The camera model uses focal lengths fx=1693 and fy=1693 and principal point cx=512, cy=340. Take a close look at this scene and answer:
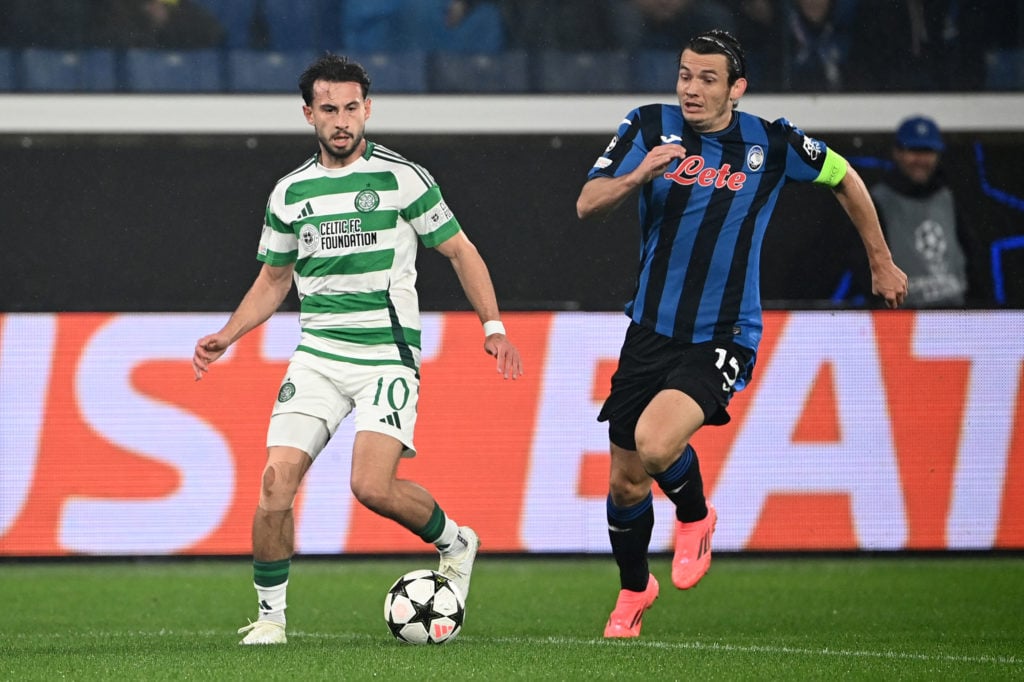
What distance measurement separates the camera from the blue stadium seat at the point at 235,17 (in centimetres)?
1343

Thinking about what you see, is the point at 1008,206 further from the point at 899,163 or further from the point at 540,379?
the point at 540,379

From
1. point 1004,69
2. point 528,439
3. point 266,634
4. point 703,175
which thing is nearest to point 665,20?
point 1004,69

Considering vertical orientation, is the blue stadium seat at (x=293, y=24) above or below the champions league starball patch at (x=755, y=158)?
above

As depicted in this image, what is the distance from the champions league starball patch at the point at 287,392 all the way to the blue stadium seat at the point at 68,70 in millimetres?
7675

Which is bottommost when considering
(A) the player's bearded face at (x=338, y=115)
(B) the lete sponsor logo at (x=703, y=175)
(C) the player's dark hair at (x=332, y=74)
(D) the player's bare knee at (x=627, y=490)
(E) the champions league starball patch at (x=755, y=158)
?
(D) the player's bare knee at (x=627, y=490)

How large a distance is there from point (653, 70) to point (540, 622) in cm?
735

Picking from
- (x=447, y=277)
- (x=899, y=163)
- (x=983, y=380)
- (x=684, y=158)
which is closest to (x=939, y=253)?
(x=899, y=163)

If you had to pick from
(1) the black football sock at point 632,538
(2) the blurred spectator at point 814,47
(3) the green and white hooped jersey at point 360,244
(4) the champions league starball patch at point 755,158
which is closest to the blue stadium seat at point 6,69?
(2) the blurred spectator at point 814,47

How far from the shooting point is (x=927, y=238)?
34.9ft

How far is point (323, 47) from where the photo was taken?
44.2ft

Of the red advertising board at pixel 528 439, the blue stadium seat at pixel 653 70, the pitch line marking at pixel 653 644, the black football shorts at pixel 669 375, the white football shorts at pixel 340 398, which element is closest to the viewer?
the pitch line marking at pixel 653 644

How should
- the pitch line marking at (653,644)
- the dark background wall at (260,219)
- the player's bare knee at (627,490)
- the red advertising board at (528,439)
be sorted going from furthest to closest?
1. the dark background wall at (260,219)
2. the red advertising board at (528,439)
3. the player's bare knee at (627,490)
4. the pitch line marking at (653,644)

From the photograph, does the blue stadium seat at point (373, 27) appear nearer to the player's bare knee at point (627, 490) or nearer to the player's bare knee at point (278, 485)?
the player's bare knee at point (627, 490)

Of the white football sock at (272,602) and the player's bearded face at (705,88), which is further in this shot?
the player's bearded face at (705,88)
